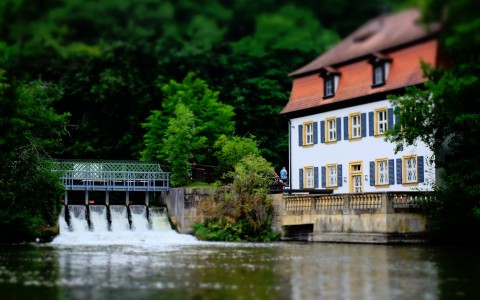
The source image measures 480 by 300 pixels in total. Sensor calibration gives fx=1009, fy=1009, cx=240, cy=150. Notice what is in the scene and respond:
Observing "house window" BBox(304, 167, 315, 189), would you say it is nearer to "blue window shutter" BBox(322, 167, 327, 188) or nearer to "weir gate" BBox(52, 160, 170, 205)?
"blue window shutter" BBox(322, 167, 327, 188)

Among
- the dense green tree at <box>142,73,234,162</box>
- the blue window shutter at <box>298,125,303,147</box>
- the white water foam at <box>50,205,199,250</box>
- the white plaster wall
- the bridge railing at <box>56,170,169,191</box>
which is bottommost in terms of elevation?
the white water foam at <box>50,205,199,250</box>

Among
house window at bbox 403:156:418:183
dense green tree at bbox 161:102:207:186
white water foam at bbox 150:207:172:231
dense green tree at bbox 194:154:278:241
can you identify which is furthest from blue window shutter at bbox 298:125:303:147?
white water foam at bbox 150:207:172:231

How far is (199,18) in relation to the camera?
25703 mm

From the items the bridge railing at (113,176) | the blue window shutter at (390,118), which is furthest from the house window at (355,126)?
the bridge railing at (113,176)

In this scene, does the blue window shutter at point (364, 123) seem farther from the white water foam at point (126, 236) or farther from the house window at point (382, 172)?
the white water foam at point (126, 236)

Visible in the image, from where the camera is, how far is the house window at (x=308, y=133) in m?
57.4

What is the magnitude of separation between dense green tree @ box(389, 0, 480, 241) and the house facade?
12.5 ft

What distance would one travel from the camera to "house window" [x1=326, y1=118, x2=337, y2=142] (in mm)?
55438

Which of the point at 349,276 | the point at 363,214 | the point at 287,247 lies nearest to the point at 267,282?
the point at 349,276

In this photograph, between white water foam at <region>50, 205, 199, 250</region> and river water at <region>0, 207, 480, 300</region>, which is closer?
river water at <region>0, 207, 480, 300</region>

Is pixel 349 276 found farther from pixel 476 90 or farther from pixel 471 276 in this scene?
pixel 476 90

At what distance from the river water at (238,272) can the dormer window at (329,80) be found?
53.4ft

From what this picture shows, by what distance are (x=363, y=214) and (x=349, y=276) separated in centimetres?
1760

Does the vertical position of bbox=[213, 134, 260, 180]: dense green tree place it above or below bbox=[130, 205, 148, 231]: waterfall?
above
